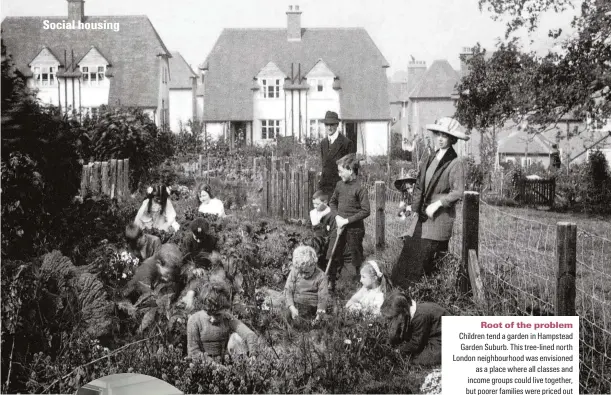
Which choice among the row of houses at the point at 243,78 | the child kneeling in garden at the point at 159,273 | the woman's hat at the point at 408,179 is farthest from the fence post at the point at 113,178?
the woman's hat at the point at 408,179

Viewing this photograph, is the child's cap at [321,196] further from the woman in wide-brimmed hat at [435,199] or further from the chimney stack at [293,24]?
the chimney stack at [293,24]

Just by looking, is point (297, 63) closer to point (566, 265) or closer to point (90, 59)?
point (90, 59)

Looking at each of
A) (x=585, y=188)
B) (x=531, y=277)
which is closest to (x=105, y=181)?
(x=531, y=277)

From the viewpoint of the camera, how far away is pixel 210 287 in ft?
15.7

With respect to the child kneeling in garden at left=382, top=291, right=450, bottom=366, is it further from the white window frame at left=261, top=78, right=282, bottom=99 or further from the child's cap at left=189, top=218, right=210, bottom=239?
the white window frame at left=261, top=78, right=282, bottom=99

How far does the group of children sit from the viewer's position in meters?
4.55

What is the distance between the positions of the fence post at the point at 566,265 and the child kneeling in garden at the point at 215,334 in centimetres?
173

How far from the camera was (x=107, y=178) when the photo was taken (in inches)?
214

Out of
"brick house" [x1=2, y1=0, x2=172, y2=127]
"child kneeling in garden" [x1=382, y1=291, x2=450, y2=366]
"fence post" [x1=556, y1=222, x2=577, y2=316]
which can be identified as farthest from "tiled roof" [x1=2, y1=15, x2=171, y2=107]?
"fence post" [x1=556, y1=222, x2=577, y2=316]

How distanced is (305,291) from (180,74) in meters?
1.77

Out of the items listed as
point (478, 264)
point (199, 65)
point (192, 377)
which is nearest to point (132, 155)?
point (199, 65)

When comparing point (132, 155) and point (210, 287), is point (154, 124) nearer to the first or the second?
point (132, 155)

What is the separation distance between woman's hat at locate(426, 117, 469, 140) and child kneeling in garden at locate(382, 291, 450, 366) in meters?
1.01

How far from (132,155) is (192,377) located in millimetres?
1852
